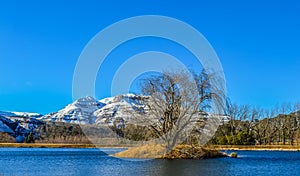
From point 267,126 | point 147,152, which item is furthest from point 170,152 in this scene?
point 267,126

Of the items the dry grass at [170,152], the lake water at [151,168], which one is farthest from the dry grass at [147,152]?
the lake water at [151,168]

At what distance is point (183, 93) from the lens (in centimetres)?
3988

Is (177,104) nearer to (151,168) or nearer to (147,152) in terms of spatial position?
(147,152)

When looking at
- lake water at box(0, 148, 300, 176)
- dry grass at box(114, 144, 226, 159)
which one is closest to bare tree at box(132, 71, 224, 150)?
dry grass at box(114, 144, 226, 159)

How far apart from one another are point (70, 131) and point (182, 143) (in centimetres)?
16035

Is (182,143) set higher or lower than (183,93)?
lower

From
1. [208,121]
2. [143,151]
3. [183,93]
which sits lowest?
[143,151]

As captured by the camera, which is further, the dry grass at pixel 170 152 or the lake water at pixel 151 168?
the dry grass at pixel 170 152

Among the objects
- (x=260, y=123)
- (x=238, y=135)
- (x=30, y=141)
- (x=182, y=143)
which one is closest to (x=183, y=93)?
(x=182, y=143)

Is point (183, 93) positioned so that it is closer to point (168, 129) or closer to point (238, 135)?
point (168, 129)

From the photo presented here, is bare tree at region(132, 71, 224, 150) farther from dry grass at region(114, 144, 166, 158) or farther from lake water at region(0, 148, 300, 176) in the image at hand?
lake water at region(0, 148, 300, 176)

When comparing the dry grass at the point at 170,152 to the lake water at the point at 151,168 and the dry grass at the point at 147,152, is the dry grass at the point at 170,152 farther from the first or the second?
the lake water at the point at 151,168

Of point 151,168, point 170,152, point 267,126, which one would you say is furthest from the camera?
point 267,126

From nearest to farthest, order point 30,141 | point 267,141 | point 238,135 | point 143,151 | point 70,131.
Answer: point 143,151
point 238,135
point 267,141
point 30,141
point 70,131
